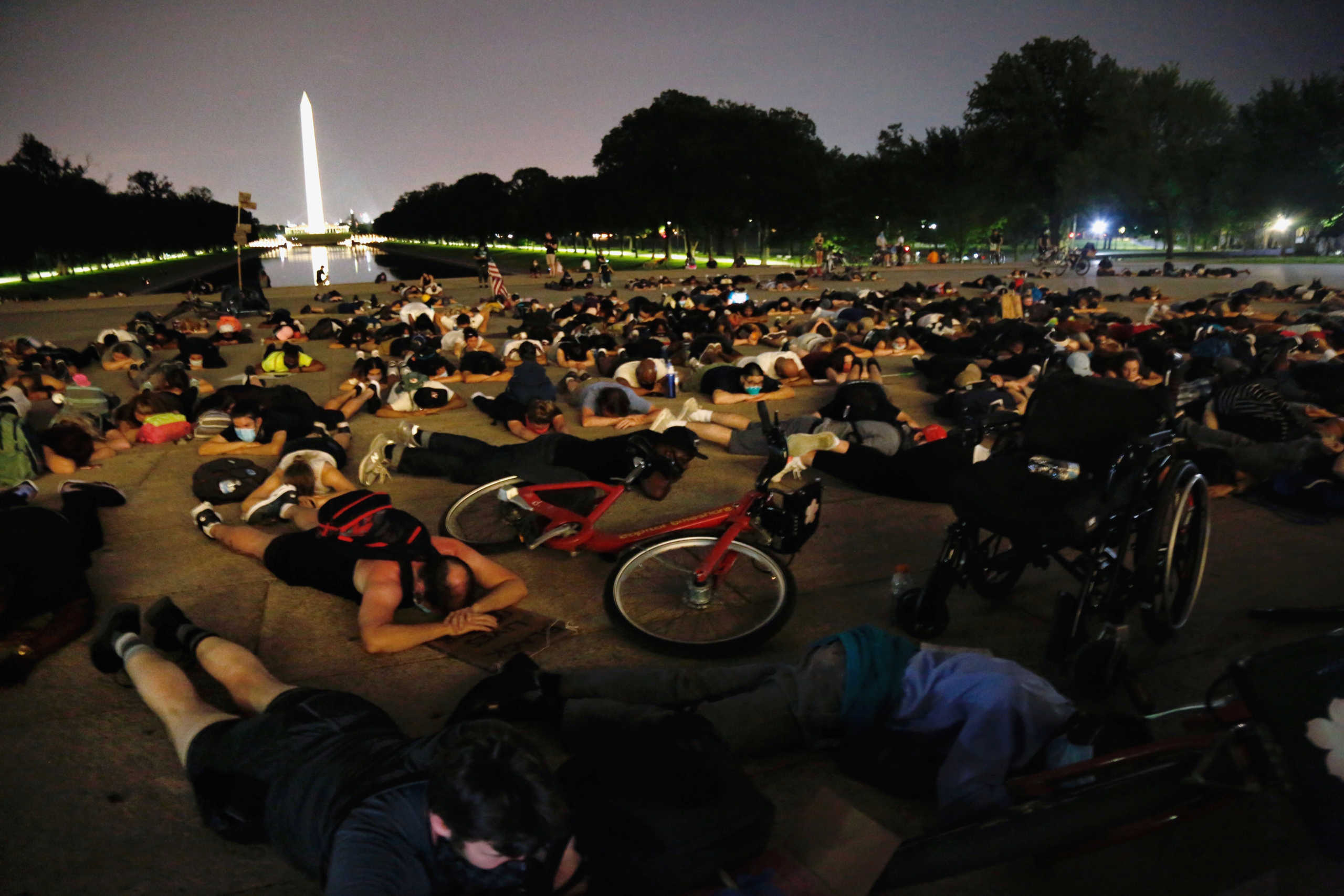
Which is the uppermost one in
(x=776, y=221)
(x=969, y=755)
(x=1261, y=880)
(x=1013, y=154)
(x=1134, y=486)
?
(x=1013, y=154)

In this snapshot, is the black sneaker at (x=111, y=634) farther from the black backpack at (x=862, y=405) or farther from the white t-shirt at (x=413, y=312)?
the white t-shirt at (x=413, y=312)

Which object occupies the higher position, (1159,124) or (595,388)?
(1159,124)

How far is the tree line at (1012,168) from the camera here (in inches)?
1865

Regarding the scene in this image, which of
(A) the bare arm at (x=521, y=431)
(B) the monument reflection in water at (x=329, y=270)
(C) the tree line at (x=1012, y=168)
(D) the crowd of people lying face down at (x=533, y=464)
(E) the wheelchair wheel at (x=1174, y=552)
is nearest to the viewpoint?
(D) the crowd of people lying face down at (x=533, y=464)

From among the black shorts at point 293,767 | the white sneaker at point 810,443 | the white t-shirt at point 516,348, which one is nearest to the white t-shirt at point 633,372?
the white t-shirt at point 516,348

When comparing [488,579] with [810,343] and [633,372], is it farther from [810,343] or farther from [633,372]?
[810,343]

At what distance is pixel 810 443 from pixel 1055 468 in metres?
2.72

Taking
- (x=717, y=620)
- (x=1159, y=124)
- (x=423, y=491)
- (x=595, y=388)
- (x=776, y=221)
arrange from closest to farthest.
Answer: (x=717, y=620) < (x=423, y=491) < (x=595, y=388) < (x=776, y=221) < (x=1159, y=124)

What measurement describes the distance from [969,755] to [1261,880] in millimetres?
1041

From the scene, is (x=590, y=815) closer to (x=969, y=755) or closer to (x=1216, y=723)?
(x=969, y=755)

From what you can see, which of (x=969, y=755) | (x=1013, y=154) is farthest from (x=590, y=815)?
(x=1013, y=154)

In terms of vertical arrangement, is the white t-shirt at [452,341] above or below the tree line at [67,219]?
below

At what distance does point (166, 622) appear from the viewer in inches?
160

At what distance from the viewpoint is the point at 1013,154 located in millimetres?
56812
